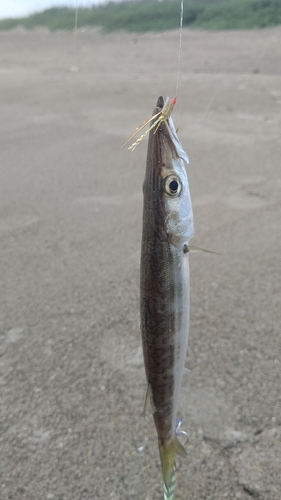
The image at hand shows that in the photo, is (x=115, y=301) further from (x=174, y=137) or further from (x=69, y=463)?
(x=174, y=137)

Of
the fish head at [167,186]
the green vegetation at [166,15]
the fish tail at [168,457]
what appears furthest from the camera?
the green vegetation at [166,15]

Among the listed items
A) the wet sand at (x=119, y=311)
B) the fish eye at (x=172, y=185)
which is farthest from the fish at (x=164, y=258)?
the wet sand at (x=119, y=311)

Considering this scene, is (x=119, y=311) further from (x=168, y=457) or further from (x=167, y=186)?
(x=167, y=186)

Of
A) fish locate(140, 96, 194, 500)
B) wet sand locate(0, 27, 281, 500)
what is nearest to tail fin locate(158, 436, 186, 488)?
fish locate(140, 96, 194, 500)

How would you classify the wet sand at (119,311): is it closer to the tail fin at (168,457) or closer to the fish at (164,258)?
the fish at (164,258)

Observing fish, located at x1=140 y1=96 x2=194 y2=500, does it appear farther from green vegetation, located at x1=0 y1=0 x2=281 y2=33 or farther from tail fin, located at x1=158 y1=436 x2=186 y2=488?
green vegetation, located at x1=0 y1=0 x2=281 y2=33
